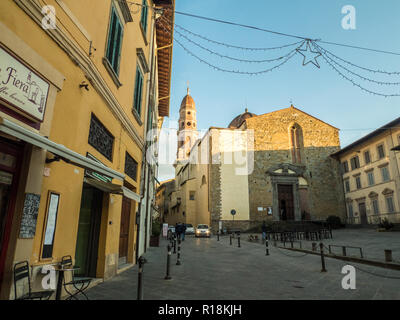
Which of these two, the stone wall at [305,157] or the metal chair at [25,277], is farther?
the stone wall at [305,157]

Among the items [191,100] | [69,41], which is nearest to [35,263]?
[69,41]

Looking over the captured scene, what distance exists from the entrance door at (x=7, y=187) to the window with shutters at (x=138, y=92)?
556 cm

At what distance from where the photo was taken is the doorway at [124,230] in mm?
8107

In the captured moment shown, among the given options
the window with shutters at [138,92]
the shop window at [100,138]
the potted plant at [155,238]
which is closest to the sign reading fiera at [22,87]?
the shop window at [100,138]

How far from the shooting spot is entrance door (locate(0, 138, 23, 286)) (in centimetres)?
322

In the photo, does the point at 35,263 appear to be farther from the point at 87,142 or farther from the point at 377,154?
the point at 377,154

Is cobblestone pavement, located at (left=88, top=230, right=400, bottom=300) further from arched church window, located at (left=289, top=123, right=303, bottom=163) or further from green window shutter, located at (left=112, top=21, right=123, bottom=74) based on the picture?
arched church window, located at (left=289, top=123, right=303, bottom=163)

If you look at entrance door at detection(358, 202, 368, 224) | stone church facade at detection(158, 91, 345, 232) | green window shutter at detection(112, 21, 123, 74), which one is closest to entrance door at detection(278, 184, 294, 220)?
stone church facade at detection(158, 91, 345, 232)

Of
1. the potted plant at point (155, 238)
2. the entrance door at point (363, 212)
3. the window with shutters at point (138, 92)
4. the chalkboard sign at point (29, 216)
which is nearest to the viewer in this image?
the chalkboard sign at point (29, 216)

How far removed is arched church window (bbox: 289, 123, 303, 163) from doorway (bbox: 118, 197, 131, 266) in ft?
86.2

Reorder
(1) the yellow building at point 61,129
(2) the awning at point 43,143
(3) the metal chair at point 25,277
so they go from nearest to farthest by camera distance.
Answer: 1. (2) the awning at point 43,143
2. (3) the metal chair at point 25,277
3. (1) the yellow building at point 61,129

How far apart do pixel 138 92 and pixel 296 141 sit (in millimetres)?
26613

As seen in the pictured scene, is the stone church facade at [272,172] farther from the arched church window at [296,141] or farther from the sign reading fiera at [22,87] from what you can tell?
the sign reading fiera at [22,87]

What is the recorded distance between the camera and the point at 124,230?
8430 millimetres
